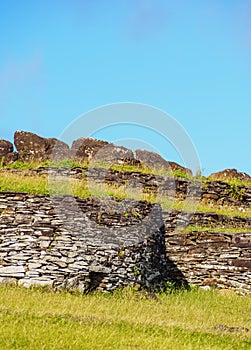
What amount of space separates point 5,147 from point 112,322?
14540 mm

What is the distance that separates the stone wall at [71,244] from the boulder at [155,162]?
8.54 m

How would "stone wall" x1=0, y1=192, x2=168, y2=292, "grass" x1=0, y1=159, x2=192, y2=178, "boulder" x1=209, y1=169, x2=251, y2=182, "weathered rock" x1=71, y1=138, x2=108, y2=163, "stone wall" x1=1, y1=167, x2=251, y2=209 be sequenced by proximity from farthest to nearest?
A: "boulder" x1=209, y1=169, x2=251, y2=182 < "weathered rock" x1=71, y1=138, x2=108, y2=163 < "grass" x1=0, y1=159, x2=192, y2=178 < "stone wall" x1=1, y1=167, x2=251, y2=209 < "stone wall" x1=0, y1=192, x2=168, y2=292

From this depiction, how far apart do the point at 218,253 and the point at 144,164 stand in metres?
7.29

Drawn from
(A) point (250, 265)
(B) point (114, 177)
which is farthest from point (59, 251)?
(B) point (114, 177)

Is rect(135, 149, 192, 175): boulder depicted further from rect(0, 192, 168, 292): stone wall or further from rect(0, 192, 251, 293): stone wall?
rect(0, 192, 168, 292): stone wall

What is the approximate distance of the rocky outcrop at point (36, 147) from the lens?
23328 millimetres

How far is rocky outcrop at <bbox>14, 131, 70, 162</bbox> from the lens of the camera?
23328 mm

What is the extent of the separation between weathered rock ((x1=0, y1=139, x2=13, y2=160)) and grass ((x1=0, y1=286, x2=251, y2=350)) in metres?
10.8

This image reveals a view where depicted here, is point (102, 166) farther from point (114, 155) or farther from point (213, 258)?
point (213, 258)

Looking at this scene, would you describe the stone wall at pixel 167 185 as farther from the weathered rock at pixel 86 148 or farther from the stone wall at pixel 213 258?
the stone wall at pixel 213 258

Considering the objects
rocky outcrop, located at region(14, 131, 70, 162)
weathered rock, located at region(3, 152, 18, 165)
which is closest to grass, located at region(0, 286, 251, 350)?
rocky outcrop, located at region(14, 131, 70, 162)

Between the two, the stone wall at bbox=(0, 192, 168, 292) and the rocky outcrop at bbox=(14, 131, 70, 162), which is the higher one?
the rocky outcrop at bbox=(14, 131, 70, 162)

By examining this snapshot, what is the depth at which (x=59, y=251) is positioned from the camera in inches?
558

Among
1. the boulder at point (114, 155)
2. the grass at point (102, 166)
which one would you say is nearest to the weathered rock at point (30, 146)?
the grass at point (102, 166)
